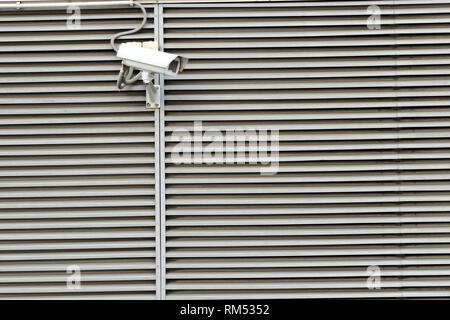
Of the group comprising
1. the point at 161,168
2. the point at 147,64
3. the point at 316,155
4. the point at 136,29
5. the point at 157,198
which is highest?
the point at 136,29

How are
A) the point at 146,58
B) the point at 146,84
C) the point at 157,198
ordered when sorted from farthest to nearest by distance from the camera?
the point at 157,198 → the point at 146,84 → the point at 146,58

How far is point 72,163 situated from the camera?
5.52 meters

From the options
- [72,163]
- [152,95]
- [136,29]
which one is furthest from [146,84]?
[72,163]

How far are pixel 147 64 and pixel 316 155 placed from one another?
1.72 meters

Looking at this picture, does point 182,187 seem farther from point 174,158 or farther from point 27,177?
point 27,177

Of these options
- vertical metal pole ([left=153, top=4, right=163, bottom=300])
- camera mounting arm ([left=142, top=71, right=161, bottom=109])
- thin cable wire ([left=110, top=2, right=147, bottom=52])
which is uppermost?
thin cable wire ([left=110, top=2, right=147, bottom=52])

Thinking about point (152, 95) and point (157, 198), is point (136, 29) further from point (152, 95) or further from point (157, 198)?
point (157, 198)

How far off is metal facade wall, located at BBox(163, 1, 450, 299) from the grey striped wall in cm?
1

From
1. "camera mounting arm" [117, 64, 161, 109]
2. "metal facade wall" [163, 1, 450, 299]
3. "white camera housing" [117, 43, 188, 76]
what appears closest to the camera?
"white camera housing" [117, 43, 188, 76]

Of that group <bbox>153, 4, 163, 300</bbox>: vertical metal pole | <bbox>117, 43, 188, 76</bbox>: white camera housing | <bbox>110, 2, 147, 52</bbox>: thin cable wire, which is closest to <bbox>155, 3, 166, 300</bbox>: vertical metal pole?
<bbox>153, 4, 163, 300</bbox>: vertical metal pole

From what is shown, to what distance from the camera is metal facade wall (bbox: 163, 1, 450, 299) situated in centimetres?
546

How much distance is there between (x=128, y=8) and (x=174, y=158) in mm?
1447

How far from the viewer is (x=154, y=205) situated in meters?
5.48

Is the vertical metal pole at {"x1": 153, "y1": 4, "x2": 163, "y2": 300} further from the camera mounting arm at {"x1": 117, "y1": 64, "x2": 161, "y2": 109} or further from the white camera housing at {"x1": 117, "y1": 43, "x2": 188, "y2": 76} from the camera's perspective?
the white camera housing at {"x1": 117, "y1": 43, "x2": 188, "y2": 76}
